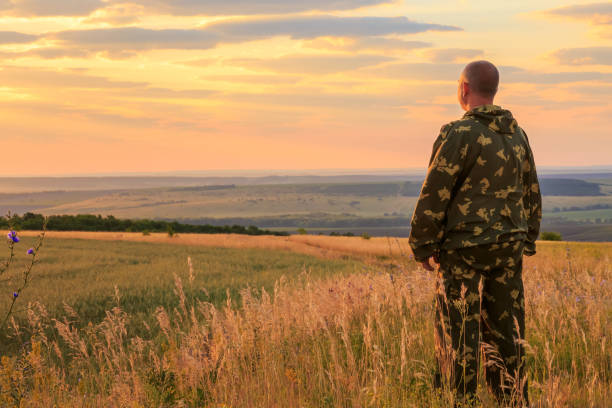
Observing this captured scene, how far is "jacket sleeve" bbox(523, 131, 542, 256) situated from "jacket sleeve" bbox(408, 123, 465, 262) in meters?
0.94

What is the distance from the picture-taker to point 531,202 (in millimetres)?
4645

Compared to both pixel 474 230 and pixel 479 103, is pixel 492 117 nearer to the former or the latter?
pixel 479 103

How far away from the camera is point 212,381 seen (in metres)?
5.38

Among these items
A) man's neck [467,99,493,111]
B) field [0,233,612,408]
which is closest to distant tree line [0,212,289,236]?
field [0,233,612,408]

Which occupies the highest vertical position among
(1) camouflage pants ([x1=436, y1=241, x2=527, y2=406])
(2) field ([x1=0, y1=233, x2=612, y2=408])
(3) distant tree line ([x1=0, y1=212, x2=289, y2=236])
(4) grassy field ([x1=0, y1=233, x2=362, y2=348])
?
(1) camouflage pants ([x1=436, y1=241, x2=527, y2=406])

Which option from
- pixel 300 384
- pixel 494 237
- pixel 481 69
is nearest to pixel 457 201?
pixel 494 237

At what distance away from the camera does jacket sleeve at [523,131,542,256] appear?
457cm

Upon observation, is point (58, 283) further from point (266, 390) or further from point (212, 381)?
point (266, 390)

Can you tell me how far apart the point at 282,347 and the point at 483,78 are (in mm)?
3324

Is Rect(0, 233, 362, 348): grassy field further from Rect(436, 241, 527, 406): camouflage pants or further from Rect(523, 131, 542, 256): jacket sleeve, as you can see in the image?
Rect(523, 131, 542, 256): jacket sleeve

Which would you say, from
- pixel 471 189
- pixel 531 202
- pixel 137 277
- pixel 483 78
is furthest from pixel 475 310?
pixel 137 277

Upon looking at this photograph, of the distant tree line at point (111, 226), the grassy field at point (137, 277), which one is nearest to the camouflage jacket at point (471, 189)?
the grassy field at point (137, 277)

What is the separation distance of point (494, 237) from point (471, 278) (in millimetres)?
362

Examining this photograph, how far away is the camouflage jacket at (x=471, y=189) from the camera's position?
13.0 ft
